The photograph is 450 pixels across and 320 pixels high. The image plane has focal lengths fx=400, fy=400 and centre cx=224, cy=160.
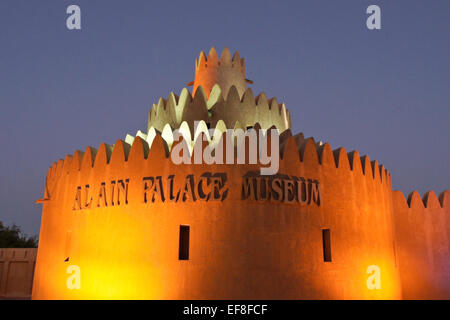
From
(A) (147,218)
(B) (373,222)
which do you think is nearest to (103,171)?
(A) (147,218)

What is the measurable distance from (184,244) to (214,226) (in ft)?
2.92

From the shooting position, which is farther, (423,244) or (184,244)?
(423,244)

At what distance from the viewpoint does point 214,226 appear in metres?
9.62

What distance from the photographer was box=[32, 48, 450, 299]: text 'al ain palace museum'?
9531mm

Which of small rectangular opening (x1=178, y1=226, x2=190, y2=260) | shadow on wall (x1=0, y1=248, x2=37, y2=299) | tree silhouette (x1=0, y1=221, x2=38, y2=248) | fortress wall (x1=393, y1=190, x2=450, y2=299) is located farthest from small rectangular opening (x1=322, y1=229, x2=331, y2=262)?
tree silhouette (x1=0, y1=221, x2=38, y2=248)

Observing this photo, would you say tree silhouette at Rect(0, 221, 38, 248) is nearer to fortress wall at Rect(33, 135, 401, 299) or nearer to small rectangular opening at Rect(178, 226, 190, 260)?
fortress wall at Rect(33, 135, 401, 299)

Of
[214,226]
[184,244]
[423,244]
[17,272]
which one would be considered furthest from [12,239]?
[423,244]

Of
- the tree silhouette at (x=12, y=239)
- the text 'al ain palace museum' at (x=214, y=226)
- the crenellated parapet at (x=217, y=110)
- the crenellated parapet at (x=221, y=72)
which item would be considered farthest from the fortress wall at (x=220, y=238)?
the tree silhouette at (x=12, y=239)

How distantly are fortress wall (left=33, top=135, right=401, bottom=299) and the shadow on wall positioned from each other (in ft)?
26.4

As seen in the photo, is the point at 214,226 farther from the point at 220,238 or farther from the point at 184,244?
the point at 184,244

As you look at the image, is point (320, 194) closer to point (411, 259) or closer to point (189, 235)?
point (189, 235)

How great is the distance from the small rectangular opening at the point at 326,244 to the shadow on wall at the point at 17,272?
14405 mm

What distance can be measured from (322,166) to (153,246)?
5004mm

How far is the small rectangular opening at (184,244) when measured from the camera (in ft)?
31.8
